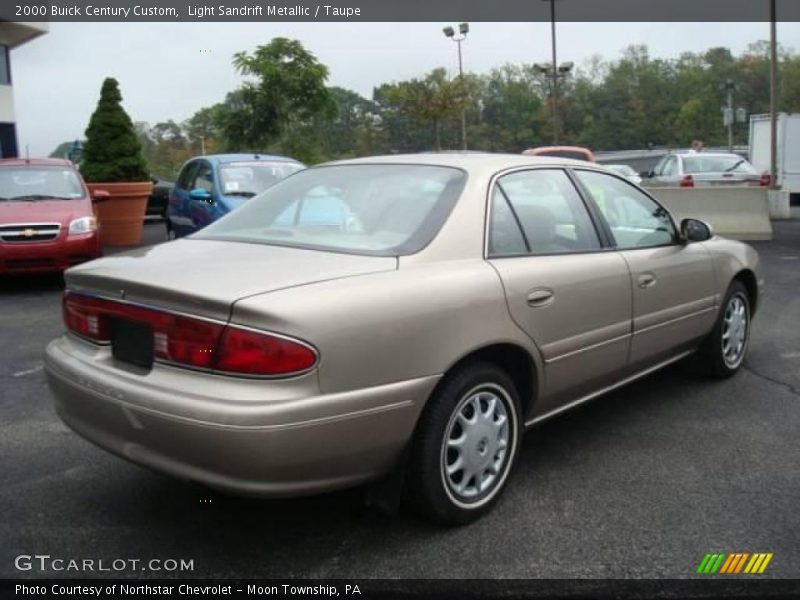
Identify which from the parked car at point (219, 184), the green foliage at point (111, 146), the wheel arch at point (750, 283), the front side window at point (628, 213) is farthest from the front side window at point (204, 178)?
the wheel arch at point (750, 283)

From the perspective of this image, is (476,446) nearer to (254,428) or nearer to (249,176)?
(254,428)

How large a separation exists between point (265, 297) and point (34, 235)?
7326 mm

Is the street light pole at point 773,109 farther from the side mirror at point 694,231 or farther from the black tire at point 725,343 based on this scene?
the side mirror at point 694,231

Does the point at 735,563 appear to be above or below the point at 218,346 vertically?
below

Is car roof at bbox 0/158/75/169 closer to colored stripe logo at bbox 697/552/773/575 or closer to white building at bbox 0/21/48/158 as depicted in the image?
colored stripe logo at bbox 697/552/773/575

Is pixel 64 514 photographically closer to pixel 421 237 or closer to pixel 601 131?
pixel 421 237

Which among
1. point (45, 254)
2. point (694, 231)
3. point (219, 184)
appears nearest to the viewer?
point (694, 231)

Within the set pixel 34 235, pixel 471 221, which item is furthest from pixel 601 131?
pixel 471 221

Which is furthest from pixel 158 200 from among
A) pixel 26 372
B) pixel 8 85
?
pixel 26 372

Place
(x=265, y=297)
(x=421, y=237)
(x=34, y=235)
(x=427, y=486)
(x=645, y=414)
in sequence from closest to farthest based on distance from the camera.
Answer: (x=265, y=297) < (x=427, y=486) < (x=421, y=237) < (x=645, y=414) < (x=34, y=235)

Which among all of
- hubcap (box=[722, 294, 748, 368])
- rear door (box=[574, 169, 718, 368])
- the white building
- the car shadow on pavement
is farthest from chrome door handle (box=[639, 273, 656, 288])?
the white building

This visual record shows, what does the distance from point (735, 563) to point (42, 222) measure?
8330mm

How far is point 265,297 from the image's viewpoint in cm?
271

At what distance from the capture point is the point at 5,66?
27031mm
